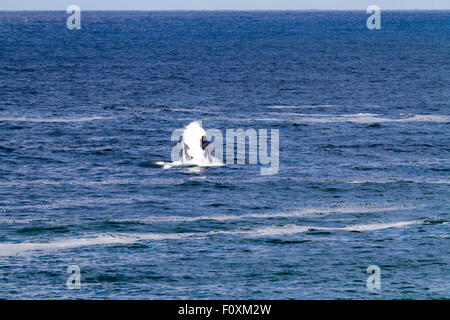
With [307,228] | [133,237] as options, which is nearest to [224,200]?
[307,228]

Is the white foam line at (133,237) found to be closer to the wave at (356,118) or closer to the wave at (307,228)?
the wave at (307,228)

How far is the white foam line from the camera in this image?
38.3 m

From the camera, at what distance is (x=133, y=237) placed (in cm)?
4038

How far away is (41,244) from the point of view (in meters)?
39.0

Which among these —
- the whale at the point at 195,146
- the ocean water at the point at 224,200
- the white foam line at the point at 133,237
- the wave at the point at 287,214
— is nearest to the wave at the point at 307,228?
the white foam line at the point at 133,237

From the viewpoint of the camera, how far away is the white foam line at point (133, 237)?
38.3 meters

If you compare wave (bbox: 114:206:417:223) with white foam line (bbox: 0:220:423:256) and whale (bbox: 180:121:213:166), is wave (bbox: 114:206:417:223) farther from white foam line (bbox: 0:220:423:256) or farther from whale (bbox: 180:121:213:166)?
whale (bbox: 180:121:213:166)

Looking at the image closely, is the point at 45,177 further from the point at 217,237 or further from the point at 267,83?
the point at 267,83

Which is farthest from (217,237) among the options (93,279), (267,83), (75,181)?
(267,83)

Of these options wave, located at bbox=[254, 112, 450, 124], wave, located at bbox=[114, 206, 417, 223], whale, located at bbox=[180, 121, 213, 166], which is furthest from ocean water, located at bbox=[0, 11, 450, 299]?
whale, located at bbox=[180, 121, 213, 166]

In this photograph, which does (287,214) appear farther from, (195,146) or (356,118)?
(356,118)

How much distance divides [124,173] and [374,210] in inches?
756

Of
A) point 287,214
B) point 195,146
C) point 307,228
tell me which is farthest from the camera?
point 195,146

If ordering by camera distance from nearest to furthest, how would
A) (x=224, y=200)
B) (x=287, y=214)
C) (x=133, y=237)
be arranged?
(x=133, y=237)
(x=287, y=214)
(x=224, y=200)
